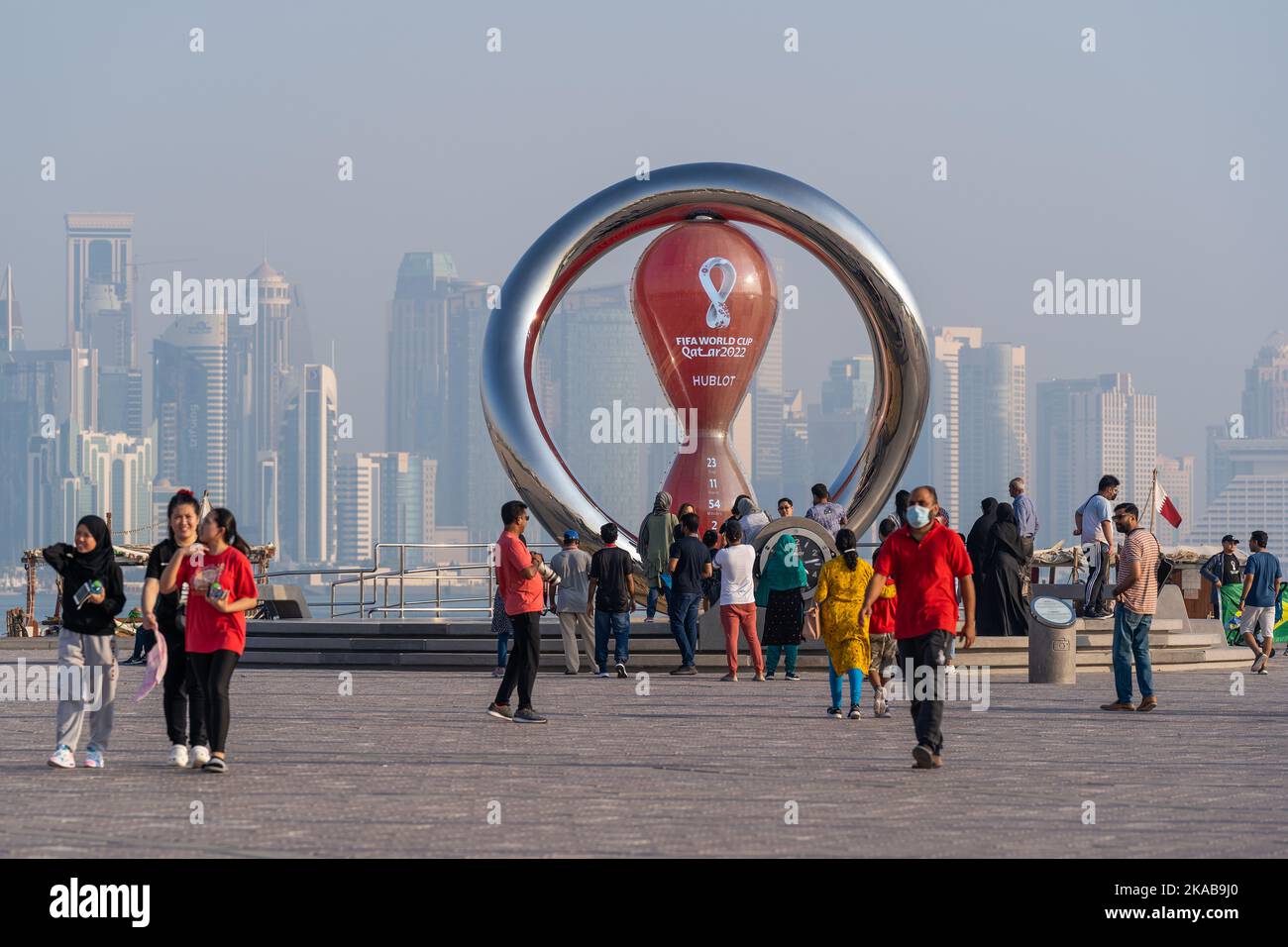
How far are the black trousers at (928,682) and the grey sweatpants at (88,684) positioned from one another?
443 centimetres

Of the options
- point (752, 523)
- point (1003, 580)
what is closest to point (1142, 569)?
point (1003, 580)

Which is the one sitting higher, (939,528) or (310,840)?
(939,528)

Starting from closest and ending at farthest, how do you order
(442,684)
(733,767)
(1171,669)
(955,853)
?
1. (955,853)
2. (733,767)
3. (442,684)
4. (1171,669)

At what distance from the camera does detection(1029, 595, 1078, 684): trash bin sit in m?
18.2

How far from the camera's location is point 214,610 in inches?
429

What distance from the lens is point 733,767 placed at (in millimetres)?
11016

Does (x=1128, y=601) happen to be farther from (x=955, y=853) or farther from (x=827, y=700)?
(x=955, y=853)

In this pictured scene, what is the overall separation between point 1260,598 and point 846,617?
8.21 meters

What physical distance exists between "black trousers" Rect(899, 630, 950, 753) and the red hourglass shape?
14.4 metres

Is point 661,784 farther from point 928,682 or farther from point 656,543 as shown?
point 656,543

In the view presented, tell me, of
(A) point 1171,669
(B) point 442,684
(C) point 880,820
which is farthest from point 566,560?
(C) point 880,820

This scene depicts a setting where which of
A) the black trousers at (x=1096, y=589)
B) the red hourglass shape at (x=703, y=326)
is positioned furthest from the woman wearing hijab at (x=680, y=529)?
the red hourglass shape at (x=703, y=326)

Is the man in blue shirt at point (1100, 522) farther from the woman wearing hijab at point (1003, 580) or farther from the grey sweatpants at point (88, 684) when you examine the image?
the grey sweatpants at point (88, 684)
